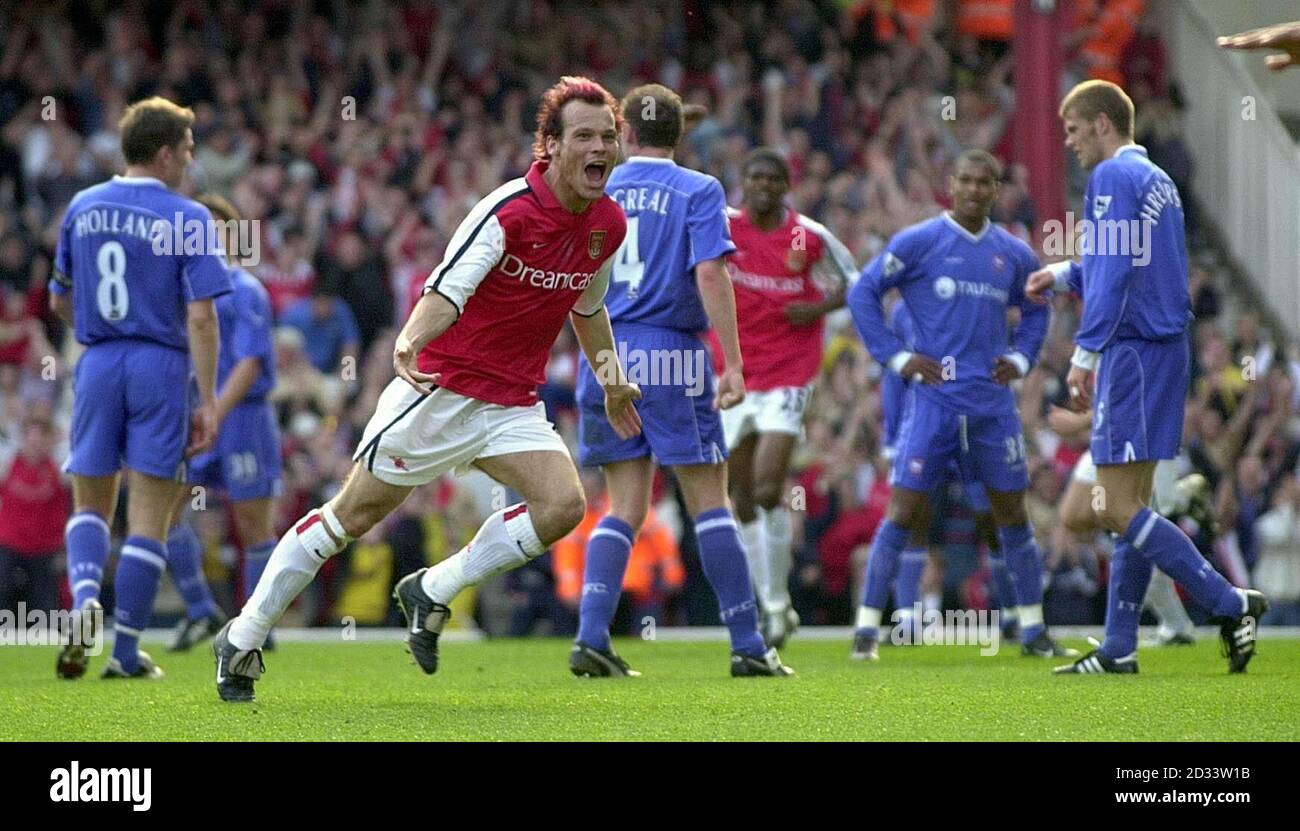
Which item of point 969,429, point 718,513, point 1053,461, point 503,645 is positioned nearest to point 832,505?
point 1053,461

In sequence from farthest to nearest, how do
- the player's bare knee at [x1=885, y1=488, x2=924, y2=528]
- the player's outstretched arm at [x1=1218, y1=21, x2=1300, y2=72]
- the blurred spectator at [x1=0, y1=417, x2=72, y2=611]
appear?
the blurred spectator at [x1=0, y1=417, x2=72, y2=611], the player's bare knee at [x1=885, y1=488, x2=924, y2=528], the player's outstretched arm at [x1=1218, y1=21, x2=1300, y2=72]

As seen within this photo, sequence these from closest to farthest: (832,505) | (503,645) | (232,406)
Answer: (232,406) → (503,645) → (832,505)

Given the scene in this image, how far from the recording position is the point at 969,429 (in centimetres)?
988

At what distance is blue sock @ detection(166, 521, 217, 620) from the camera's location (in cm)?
1142

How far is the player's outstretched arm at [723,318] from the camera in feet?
26.8

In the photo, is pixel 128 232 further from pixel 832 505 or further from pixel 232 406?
pixel 832 505

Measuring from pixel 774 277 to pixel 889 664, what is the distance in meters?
2.86

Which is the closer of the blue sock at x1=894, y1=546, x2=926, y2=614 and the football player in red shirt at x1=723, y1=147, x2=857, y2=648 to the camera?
the blue sock at x1=894, y1=546, x2=926, y2=614

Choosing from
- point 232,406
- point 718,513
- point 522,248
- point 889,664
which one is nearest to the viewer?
point 522,248

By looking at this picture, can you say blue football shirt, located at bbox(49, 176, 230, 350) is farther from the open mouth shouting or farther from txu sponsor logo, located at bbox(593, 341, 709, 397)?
the open mouth shouting

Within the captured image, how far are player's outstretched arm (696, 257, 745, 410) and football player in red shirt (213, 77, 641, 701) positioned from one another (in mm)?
1114

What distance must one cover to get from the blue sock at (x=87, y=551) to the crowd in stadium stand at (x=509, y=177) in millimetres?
4713
